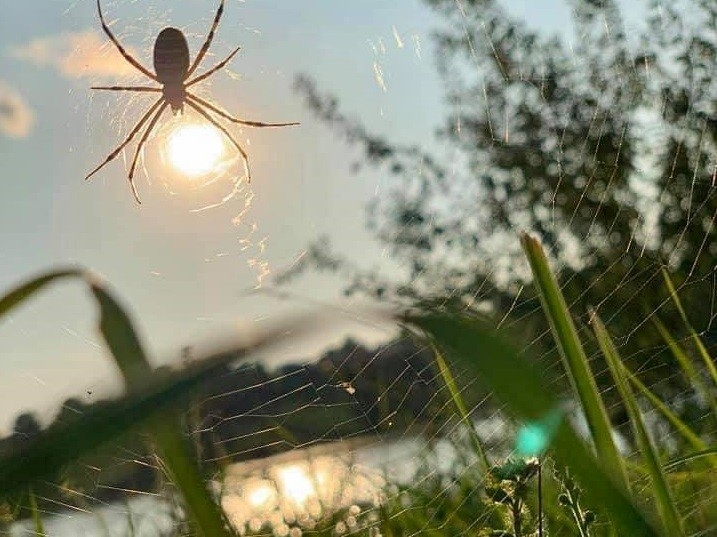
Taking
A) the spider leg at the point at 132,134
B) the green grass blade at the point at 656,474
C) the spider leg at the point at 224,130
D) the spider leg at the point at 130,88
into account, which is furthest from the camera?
the spider leg at the point at 224,130

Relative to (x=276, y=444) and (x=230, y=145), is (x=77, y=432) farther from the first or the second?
(x=230, y=145)

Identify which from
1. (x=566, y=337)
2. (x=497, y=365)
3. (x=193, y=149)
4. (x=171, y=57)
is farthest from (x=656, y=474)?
Result: (x=193, y=149)

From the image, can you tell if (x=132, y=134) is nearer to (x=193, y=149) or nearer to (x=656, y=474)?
(x=193, y=149)

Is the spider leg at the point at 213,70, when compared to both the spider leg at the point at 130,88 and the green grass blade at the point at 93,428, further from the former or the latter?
the green grass blade at the point at 93,428

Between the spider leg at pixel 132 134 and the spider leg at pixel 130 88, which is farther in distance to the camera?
the spider leg at pixel 130 88

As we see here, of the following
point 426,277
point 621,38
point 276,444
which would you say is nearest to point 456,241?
point 426,277

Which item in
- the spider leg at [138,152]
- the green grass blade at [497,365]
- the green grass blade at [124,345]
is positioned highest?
the spider leg at [138,152]

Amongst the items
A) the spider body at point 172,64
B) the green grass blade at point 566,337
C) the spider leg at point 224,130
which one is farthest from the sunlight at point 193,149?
the green grass blade at point 566,337
